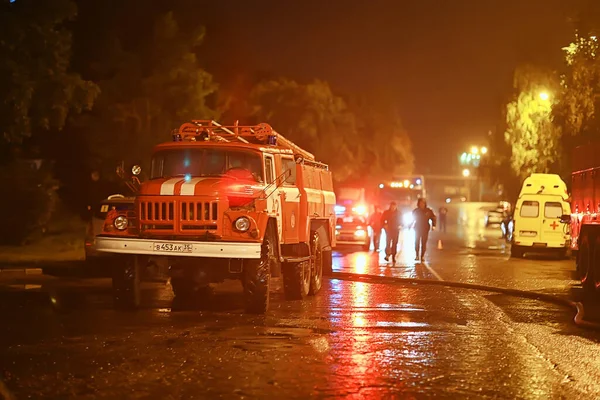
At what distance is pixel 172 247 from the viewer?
1321 centimetres

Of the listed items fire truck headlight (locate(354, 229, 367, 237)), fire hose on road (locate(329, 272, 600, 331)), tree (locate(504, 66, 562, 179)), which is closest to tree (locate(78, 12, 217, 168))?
fire truck headlight (locate(354, 229, 367, 237))

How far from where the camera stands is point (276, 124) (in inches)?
2146

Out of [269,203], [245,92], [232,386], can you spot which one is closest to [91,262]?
[269,203]


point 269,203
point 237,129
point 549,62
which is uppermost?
point 549,62

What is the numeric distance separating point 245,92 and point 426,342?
4267 centimetres

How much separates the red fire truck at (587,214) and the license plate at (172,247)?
Answer: 8.20 meters

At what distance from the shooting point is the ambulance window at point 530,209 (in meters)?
31.3

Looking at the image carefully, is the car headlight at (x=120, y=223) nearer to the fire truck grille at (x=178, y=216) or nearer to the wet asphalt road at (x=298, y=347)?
the fire truck grille at (x=178, y=216)

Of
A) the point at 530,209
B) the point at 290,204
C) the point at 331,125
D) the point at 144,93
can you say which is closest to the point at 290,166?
the point at 290,204

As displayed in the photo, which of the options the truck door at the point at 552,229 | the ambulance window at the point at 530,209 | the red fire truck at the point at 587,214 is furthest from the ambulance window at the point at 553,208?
the red fire truck at the point at 587,214

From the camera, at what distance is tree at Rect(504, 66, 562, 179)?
148 ft

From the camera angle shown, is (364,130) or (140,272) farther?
(364,130)

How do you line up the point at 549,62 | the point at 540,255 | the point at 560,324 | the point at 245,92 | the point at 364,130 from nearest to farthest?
the point at 560,324
the point at 540,255
the point at 549,62
the point at 245,92
the point at 364,130

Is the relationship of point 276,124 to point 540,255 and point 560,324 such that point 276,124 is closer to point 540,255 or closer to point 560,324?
point 540,255
